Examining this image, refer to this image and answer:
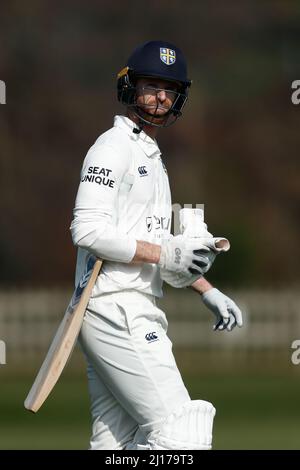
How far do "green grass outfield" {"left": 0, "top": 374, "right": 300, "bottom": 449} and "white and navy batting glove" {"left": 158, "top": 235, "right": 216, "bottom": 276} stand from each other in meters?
4.40

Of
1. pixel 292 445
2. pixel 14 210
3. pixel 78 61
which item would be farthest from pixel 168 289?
pixel 292 445

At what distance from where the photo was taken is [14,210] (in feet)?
123

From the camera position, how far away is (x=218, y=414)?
14414 mm

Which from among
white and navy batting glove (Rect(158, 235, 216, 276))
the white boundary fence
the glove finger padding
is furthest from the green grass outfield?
white and navy batting glove (Rect(158, 235, 216, 276))

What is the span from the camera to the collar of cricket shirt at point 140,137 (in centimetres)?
632

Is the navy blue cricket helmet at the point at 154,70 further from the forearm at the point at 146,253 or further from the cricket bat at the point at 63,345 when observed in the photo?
the cricket bat at the point at 63,345

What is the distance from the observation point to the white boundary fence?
81.8 ft

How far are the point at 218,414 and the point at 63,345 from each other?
8.50m

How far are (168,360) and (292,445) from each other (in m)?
4.67

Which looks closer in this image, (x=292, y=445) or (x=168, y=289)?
(x=292, y=445)

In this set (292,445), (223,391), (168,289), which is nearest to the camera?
(292,445)

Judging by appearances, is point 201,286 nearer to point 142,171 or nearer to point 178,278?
point 178,278

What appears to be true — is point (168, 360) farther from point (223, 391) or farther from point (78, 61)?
point (78, 61)

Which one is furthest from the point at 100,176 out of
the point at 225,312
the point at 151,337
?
the point at 225,312
